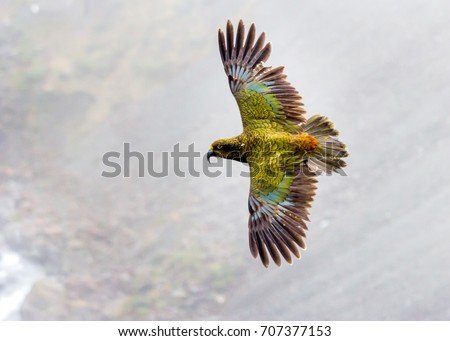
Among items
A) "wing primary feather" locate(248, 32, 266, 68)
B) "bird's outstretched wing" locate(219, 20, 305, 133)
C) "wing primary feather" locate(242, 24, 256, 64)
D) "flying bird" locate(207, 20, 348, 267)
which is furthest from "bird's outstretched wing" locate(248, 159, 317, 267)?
"wing primary feather" locate(242, 24, 256, 64)

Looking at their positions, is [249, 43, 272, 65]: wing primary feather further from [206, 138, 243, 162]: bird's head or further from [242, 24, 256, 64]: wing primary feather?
[206, 138, 243, 162]: bird's head

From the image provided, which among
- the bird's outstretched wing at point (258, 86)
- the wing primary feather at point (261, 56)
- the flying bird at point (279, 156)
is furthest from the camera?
the wing primary feather at point (261, 56)

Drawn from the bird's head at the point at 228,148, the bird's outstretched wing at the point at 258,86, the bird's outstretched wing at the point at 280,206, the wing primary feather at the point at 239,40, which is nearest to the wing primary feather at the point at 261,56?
the bird's outstretched wing at the point at 258,86

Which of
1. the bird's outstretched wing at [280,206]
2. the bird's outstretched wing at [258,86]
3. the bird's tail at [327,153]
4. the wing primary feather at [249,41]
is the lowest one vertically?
the bird's outstretched wing at [280,206]

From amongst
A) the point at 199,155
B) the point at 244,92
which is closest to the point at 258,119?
the point at 244,92

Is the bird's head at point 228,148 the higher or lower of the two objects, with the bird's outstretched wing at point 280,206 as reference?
higher

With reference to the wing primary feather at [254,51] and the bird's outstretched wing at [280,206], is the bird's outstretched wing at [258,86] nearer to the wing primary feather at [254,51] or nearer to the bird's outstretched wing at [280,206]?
the wing primary feather at [254,51]

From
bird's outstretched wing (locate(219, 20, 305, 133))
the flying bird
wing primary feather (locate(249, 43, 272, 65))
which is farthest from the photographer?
wing primary feather (locate(249, 43, 272, 65))

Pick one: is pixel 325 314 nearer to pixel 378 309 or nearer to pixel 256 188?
pixel 378 309
